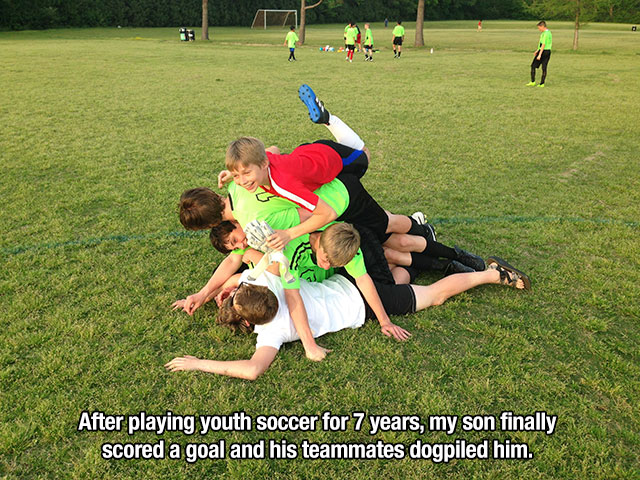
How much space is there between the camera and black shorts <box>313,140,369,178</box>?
3.93m

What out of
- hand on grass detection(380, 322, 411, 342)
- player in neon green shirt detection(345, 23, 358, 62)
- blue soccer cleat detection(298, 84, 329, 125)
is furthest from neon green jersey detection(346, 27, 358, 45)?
hand on grass detection(380, 322, 411, 342)

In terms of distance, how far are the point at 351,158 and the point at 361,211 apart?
0.49 metres

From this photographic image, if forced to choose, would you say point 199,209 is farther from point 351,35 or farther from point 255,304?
point 351,35

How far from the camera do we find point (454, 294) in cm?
381

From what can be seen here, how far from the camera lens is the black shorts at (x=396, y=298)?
11.7ft

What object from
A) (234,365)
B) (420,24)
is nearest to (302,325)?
(234,365)

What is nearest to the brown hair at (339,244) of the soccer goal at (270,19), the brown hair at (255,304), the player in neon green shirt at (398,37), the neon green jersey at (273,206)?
the neon green jersey at (273,206)

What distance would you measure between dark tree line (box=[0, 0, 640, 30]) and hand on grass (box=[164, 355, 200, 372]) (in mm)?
42694

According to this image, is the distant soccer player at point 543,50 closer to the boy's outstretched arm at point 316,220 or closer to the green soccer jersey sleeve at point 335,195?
the green soccer jersey sleeve at point 335,195

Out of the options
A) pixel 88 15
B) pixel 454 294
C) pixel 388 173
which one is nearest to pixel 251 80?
pixel 388 173

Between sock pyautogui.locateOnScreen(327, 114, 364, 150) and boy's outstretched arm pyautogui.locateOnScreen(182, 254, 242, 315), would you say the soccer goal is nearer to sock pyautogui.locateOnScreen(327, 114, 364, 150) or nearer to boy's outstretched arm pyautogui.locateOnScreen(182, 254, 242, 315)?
sock pyautogui.locateOnScreen(327, 114, 364, 150)

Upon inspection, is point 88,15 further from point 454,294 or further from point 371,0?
point 454,294

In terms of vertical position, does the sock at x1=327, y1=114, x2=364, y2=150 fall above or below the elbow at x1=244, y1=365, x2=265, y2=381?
above

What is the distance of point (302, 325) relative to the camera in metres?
3.16
